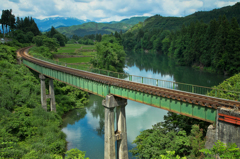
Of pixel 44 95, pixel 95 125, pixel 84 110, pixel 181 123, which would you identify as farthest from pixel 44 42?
pixel 181 123

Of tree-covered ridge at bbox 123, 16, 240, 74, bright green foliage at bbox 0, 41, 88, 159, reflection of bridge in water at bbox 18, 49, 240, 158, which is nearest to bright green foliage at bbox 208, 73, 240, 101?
reflection of bridge in water at bbox 18, 49, 240, 158

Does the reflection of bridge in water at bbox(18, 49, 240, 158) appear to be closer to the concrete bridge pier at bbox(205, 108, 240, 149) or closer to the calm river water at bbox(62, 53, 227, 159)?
the concrete bridge pier at bbox(205, 108, 240, 149)

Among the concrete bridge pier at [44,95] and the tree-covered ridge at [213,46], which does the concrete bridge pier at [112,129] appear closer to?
the concrete bridge pier at [44,95]

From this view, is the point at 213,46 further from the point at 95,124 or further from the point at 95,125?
the point at 95,125

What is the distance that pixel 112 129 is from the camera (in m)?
22.1

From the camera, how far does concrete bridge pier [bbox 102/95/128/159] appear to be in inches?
866

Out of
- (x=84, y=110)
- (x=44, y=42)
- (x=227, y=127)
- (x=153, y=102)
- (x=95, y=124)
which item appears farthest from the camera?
(x=44, y=42)

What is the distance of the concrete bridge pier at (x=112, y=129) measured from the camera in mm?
21984

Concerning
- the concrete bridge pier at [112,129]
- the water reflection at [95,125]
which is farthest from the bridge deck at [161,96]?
the water reflection at [95,125]

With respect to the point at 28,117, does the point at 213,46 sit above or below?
above

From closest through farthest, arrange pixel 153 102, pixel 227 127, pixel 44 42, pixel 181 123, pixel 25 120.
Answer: pixel 227 127, pixel 153 102, pixel 181 123, pixel 25 120, pixel 44 42

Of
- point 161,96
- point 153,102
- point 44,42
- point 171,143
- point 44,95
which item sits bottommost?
point 171,143

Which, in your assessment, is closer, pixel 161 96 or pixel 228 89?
pixel 161 96

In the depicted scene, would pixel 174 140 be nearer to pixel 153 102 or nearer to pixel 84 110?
pixel 153 102
